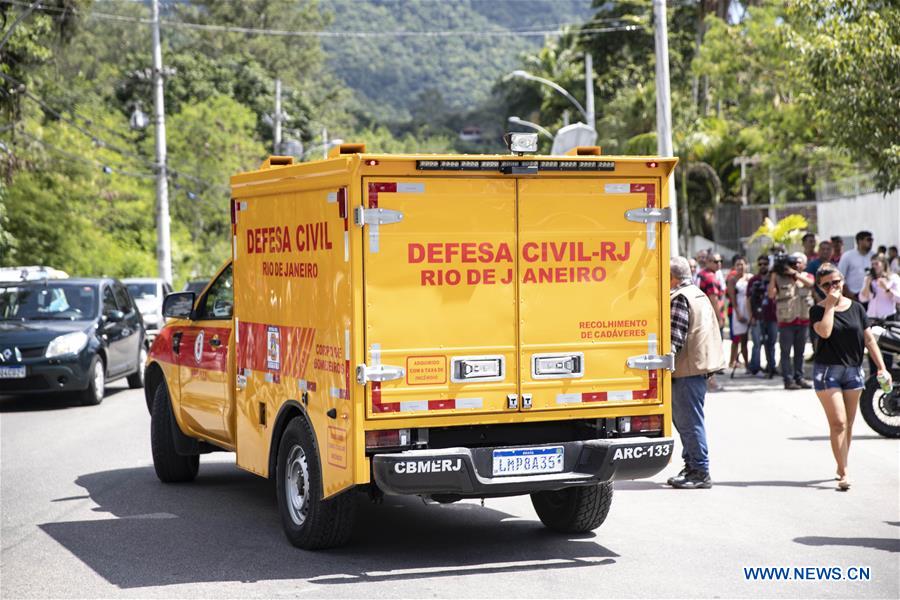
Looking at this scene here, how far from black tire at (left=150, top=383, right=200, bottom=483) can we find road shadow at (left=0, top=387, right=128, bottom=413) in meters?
7.17

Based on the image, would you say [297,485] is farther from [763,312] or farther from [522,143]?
[763,312]


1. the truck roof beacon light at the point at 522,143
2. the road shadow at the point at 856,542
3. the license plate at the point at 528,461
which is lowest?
the road shadow at the point at 856,542

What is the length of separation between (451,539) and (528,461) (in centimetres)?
119

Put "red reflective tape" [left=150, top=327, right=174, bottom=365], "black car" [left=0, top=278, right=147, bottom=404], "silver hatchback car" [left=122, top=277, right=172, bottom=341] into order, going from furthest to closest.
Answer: "silver hatchback car" [left=122, top=277, right=172, bottom=341] < "black car" [left=0, top=278, right=147, bottom=404] < "red reflective tape" [left=150, top=327, right=174, bottom=365]

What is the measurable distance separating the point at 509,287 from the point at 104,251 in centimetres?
3439

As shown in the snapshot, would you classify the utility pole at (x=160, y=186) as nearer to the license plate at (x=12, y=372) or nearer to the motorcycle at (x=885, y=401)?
the license plate at (x=12, y=372)

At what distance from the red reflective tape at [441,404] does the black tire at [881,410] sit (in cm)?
690

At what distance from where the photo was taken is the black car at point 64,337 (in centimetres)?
1739

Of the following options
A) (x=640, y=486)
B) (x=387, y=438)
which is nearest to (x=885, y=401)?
(x=640, y=486)

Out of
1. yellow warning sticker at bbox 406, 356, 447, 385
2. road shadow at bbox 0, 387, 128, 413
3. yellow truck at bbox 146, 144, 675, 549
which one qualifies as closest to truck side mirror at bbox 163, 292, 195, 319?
yellow truck at bbox 146, 144, 675, 549

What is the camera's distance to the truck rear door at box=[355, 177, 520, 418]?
7781 millimetres

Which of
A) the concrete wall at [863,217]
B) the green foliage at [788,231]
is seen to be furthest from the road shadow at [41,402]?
the green foliage at [788,231]

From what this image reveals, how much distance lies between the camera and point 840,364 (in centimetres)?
1058

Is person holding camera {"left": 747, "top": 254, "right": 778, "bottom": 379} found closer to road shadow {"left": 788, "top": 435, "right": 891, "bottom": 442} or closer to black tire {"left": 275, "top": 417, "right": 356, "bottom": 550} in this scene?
road shadow {"left": 788, "top": 435, "right": 891, "bottom": 442}
